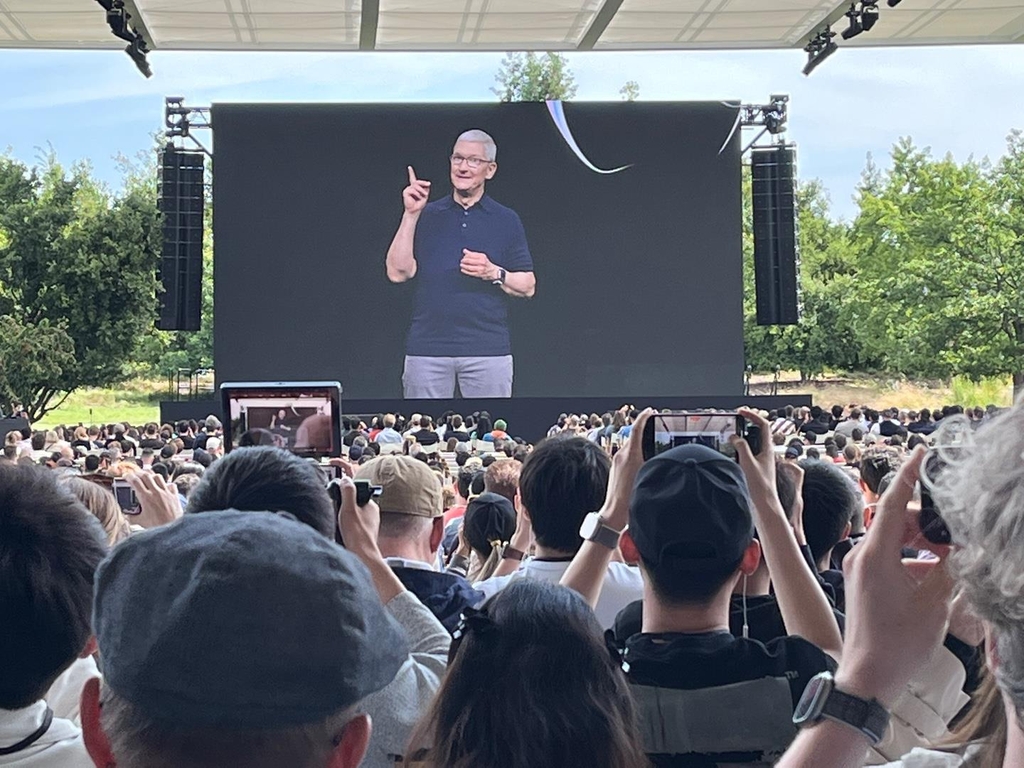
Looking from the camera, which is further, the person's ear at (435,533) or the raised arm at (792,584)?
the person's ear at (435,533)

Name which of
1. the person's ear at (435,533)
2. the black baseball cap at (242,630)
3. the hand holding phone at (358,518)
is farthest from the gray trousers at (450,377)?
the black baseball cap at (242,630)

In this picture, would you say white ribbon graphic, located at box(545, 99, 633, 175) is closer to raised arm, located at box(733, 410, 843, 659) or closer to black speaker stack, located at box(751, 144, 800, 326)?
black speaker stack, located at box(751, 144, 800, 326)

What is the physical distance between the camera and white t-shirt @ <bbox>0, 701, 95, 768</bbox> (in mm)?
1336

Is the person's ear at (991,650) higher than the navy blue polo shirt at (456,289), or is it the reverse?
the navy blue polo shirt at (456,289)

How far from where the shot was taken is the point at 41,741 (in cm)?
137

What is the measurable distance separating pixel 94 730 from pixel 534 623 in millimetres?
518

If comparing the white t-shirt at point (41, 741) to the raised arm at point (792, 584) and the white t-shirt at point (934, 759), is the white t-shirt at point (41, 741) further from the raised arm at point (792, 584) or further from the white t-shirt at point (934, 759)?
the raised arm at point (792, 584)

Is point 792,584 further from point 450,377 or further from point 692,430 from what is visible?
point 450,377

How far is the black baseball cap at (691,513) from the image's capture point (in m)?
1.71

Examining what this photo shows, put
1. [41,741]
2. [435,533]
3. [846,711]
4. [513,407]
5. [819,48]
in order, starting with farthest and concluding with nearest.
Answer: [513,407] < [819,48] < [435,533] < [41,741] < [846,711]

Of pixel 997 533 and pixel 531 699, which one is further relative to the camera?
pixel 531 699

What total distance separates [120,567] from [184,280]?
15.7 meters

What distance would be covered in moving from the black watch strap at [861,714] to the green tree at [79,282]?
2312cm

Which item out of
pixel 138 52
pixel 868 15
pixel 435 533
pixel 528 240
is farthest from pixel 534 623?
pixel 528 240
